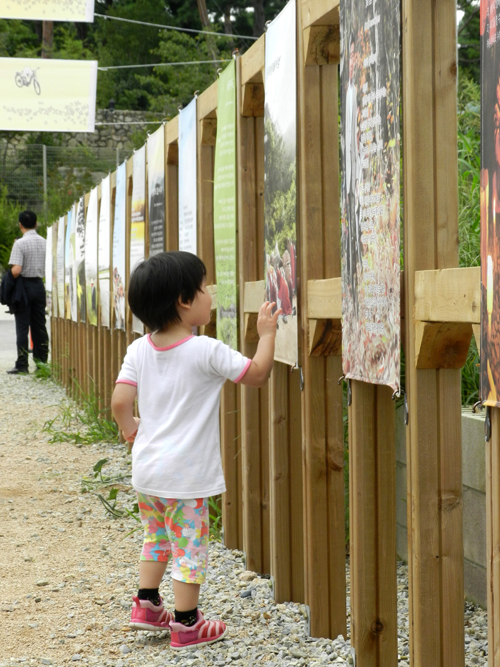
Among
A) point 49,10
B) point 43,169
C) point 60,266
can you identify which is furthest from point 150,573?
point 43,169

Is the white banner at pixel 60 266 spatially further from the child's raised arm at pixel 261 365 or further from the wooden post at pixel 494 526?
the wooden post at pixel 494 526

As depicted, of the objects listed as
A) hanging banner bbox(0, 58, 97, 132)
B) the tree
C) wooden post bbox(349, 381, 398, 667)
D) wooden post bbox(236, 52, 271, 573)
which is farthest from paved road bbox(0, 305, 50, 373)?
the tree

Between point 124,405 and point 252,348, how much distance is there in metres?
0.82

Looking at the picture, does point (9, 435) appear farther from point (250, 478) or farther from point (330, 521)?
point (330, 521)

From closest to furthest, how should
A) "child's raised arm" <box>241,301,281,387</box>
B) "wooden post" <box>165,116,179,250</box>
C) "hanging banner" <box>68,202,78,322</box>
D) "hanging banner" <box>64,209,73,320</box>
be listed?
"child's raised arm" <box>241,301,281,387</box> < "wooden post" <box>165,116,179,250</box> < "hanging banner" <box>68,202,78,322</box> < "hanging banner" <box>64,209,73,320</box>

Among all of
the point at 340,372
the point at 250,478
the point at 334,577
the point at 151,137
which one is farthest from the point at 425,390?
the point at 151,137

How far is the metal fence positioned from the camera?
86.1 ft

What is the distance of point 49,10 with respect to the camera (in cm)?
890

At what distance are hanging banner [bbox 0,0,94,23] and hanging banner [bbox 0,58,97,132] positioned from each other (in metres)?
0.51

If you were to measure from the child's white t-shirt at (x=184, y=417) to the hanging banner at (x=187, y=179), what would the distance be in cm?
155

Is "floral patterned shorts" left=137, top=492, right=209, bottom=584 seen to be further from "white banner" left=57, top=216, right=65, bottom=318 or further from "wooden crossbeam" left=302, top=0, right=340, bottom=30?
"white banner" left=57, top=216, right=65, bottom=318

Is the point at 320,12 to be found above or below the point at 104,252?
above

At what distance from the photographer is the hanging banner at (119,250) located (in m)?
6.42

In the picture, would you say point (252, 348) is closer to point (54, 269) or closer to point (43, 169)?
point (54, 269)
